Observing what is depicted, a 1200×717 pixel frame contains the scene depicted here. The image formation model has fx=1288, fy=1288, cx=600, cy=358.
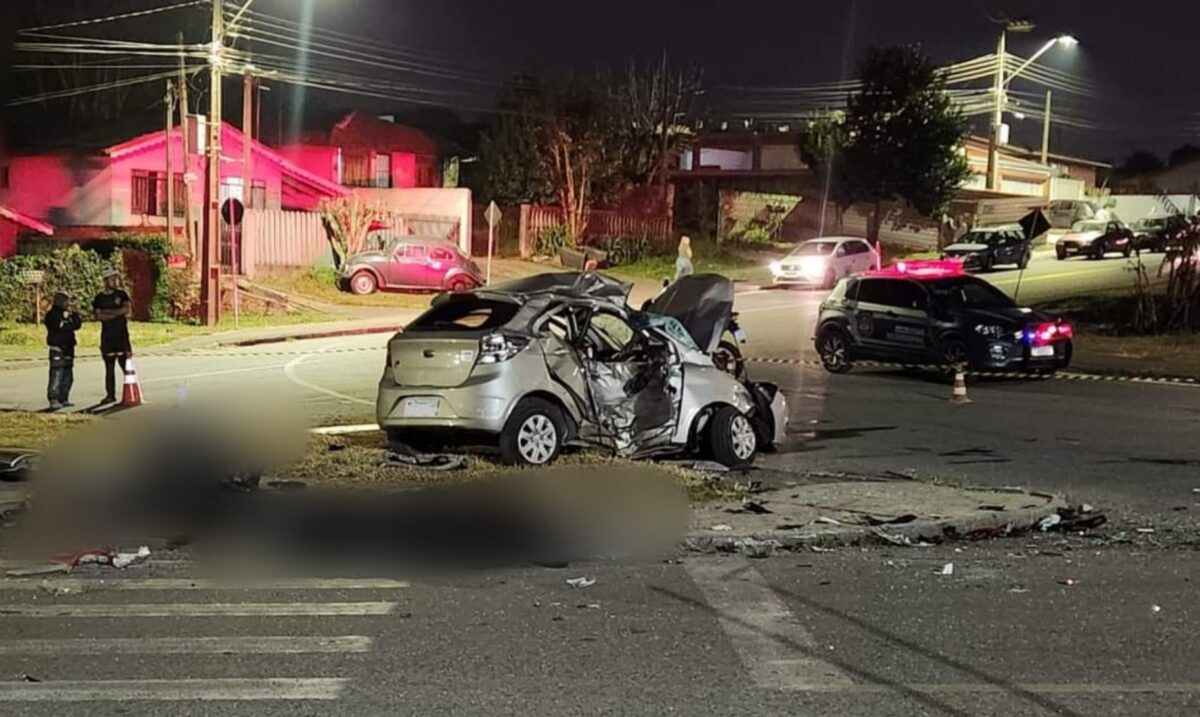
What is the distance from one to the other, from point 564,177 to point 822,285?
15.5 m

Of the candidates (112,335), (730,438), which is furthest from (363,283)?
(730,438)

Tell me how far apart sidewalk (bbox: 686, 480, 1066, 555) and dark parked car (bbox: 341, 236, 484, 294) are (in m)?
27.0

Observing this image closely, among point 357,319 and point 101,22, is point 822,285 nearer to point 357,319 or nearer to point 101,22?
point 357,319

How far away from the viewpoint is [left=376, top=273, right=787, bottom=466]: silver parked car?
1041cm

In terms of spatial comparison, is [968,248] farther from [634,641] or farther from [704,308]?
[634,641]

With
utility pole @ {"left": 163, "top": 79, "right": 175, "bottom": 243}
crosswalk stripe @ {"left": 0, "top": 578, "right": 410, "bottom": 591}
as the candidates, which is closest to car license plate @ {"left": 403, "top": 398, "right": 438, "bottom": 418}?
crosswalk stripe @ {"left": 0, "top": 578, "right": 410, "bottom": 591}

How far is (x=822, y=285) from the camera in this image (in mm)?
37844

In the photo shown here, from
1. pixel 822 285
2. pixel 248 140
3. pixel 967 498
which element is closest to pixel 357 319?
pixel 248 140

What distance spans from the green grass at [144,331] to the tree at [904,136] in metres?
25.3

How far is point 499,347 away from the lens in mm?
10422

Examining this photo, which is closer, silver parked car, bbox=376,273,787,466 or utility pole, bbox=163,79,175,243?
silver parked car, bbox=376,273,787,466

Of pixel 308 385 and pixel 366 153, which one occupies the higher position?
pixel 366 153

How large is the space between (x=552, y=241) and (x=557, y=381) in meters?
37.7

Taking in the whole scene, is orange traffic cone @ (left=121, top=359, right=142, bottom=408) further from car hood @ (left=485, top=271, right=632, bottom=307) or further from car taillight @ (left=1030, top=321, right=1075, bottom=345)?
car taillight @ (left=1030, top=321, right=1075, bottom=345)
